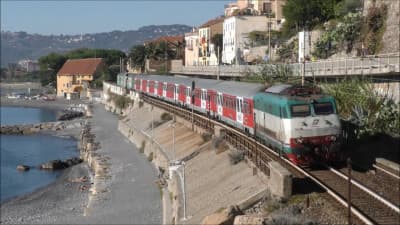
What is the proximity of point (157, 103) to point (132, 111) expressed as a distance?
14.6 meters

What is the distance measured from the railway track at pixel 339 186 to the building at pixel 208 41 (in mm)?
83711

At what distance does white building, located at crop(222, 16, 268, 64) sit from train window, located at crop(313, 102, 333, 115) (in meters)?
76.5

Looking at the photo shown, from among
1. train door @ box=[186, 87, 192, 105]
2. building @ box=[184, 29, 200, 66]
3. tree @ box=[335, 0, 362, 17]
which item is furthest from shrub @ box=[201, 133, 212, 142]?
building @ box=[184, 29, 200, 66]

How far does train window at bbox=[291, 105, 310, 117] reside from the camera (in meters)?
22.4

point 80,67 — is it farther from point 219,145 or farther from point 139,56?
point 219,145

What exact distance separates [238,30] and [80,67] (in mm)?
68378

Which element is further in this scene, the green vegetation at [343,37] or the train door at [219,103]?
the green vegetation at [343,37]

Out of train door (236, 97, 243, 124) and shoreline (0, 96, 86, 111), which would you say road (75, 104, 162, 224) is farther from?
shoreline (0, 96, 86, 111)

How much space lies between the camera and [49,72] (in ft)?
604

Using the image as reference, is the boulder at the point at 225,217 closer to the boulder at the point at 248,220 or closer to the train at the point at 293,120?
the boulder at the point at 248,220

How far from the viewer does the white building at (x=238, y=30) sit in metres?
101

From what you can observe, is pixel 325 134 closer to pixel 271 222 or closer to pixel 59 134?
pixel 271 222

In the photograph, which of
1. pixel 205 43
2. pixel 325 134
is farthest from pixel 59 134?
pixel 325 134

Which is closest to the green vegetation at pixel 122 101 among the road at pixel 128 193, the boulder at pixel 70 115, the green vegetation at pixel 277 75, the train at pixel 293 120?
the boulder at pixel 70 115
